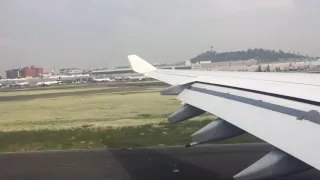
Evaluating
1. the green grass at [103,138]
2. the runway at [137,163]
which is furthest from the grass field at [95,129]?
the runway at [137,163]

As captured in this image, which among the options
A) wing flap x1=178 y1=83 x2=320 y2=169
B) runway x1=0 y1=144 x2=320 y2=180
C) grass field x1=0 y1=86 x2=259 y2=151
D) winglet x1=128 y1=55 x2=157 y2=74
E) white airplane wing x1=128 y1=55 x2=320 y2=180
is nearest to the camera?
wing flap x1=178 y1=83 x2=320 y2=169

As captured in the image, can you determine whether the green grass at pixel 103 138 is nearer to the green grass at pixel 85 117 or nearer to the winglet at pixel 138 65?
the green grass at pixel 85 117

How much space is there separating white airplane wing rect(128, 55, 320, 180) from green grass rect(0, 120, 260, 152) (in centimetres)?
741

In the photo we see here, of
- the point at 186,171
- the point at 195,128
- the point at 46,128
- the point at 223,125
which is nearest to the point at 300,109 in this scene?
the point at 223,125

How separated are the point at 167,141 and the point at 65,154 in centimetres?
420

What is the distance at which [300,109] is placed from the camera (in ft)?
15.4

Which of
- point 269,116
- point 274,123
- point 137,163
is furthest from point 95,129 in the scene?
point 274,123

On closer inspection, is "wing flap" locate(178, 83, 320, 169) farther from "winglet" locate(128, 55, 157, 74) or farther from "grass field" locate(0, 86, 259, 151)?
"grass field" locate(0, 86, 259, 151)

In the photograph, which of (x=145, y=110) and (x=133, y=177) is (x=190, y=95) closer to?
(x=133, y=177)

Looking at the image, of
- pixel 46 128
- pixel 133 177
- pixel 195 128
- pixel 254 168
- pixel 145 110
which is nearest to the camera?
pixel 254 168

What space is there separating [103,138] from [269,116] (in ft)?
41.8

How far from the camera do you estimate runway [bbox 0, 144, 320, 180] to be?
1041 cm

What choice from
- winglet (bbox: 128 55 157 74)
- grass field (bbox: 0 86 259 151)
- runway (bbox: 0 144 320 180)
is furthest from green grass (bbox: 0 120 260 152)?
winglet (bbox: 128 55 157 74)

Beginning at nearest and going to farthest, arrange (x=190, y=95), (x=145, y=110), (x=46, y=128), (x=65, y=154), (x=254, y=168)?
(x=254, y=168), (x=190, y=95), (x=65, y=154), (x=46, y=128), (x=145, y=110)
